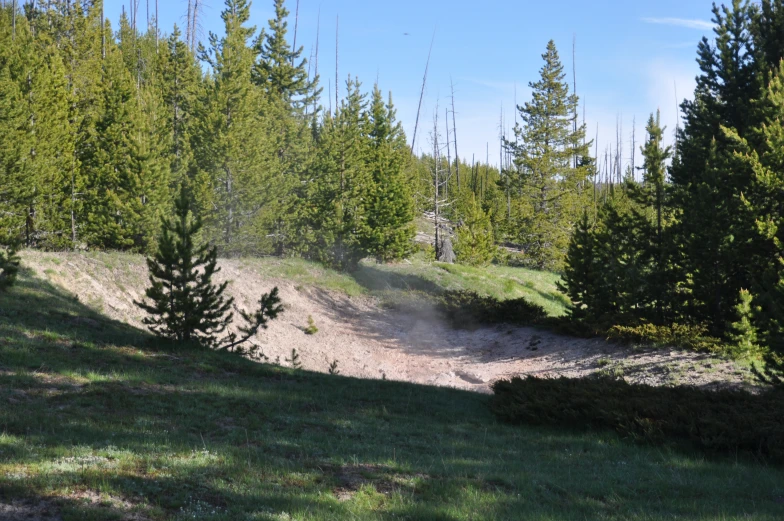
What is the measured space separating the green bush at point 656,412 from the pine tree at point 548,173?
39.6m

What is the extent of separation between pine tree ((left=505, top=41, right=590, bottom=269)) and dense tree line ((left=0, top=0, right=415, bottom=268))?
15.5m

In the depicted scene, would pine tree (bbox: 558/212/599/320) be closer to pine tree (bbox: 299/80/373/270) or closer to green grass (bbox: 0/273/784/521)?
green grass (bbox: 0/273/784/521)

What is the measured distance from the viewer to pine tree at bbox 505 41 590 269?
5075 centimetres

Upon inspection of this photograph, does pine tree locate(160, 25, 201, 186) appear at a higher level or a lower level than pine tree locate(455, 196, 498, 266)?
higher

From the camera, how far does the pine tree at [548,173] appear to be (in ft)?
167

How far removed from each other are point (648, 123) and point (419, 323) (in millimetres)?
12620

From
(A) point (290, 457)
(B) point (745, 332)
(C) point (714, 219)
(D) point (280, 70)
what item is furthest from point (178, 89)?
(A) point (290, 457)

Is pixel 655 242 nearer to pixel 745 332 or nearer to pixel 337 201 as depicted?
pixel 745 332

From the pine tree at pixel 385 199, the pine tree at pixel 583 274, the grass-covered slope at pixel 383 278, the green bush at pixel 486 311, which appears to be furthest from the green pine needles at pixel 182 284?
the pine tree at pixel 385 199

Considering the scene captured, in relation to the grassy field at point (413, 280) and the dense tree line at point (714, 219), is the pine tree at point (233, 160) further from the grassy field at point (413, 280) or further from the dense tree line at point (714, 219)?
the dense tree line at point (714, 219)

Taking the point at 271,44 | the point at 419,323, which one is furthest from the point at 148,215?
the point at 271,44

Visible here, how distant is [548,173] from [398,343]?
32.4m

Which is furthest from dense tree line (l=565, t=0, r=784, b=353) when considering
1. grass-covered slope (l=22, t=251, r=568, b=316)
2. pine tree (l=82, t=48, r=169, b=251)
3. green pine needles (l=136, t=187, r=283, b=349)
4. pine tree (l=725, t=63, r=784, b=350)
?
pine tree (l=82, t=48, r=169, b=251)

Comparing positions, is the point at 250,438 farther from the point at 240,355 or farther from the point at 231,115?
the point at 231,115
